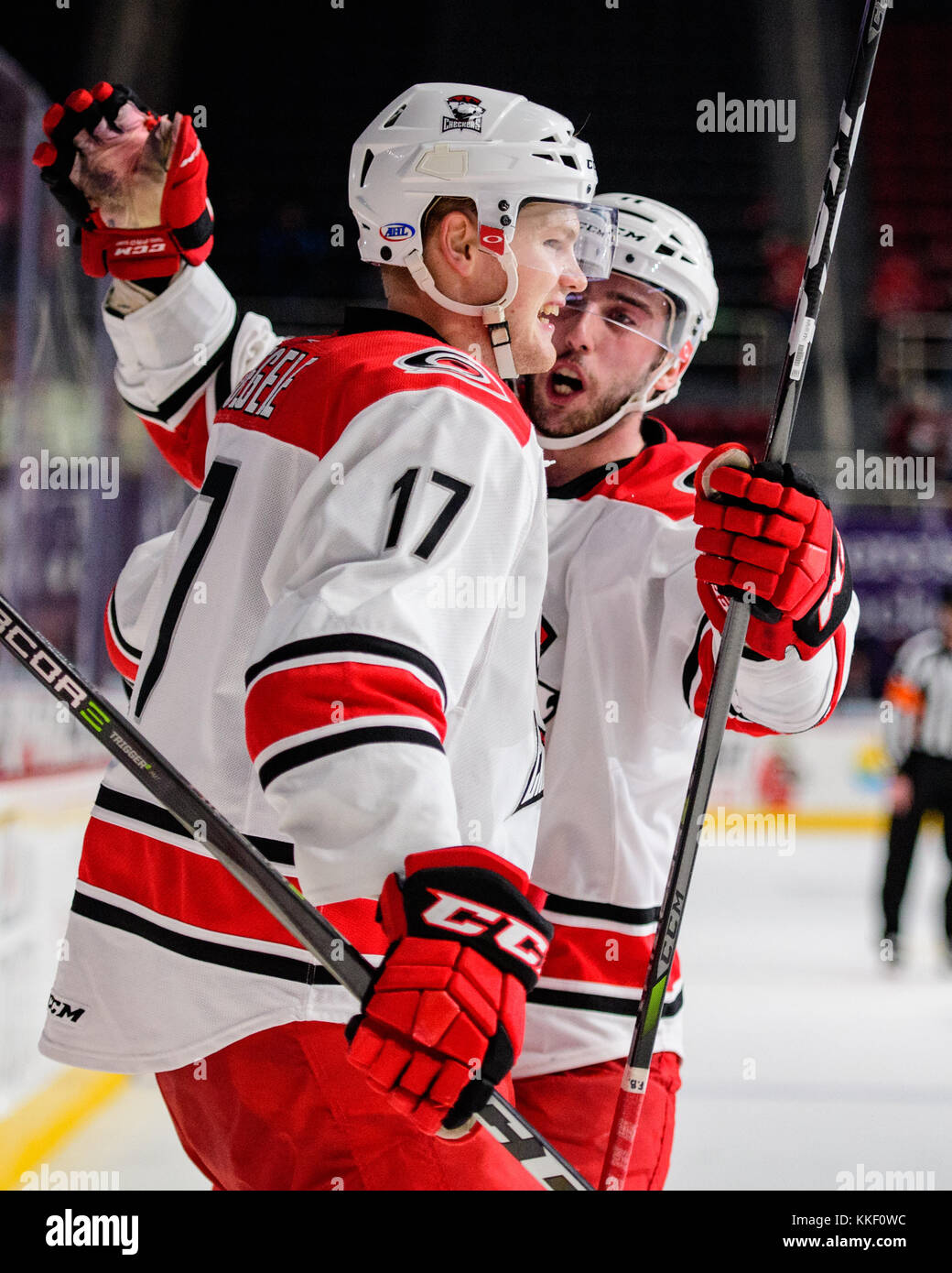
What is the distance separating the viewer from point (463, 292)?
1.29 m

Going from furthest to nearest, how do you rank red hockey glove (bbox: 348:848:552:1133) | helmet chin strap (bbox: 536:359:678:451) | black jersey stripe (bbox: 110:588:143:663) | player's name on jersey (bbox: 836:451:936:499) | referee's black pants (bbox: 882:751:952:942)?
player's name on jersey (bbox: 836:451:936:499) < referee's black pants (bbox: 882:751:952:942) < helmet chin strap (bbox: 536:359:678:451) < black jersey stripe (bbox: 110:588:143:663) < red hockey glove (bbox: 348:848:552:1133)

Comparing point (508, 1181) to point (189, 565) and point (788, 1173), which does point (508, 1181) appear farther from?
point (788, 1173)

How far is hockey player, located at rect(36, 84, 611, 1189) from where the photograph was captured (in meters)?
0.91

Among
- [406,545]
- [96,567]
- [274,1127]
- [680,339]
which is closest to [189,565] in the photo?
[406,545]

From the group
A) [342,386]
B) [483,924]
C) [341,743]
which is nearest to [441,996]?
[483,924]

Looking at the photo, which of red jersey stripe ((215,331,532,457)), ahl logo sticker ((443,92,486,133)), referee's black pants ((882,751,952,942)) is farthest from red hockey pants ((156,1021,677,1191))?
referee's black pants ((882,751,952,942))

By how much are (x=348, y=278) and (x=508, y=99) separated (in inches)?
138

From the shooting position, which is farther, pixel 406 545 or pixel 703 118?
pixel 703 118

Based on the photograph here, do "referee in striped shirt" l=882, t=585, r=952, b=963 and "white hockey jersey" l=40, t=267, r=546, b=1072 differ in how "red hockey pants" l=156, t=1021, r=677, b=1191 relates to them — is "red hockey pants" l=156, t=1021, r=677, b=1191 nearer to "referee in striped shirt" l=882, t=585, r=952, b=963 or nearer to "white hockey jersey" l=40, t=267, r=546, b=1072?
"white hockey jersey" l=40, t=267, r=546, b=1072

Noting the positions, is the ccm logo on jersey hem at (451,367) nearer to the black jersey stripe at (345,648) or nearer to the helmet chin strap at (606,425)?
the black jersey stripe at (345,648)

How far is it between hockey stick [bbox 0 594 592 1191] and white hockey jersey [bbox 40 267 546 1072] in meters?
0.04

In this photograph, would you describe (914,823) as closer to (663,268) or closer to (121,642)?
(663,268)

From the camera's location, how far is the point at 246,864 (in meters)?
1.02

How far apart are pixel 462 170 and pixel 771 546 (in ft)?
1.52
